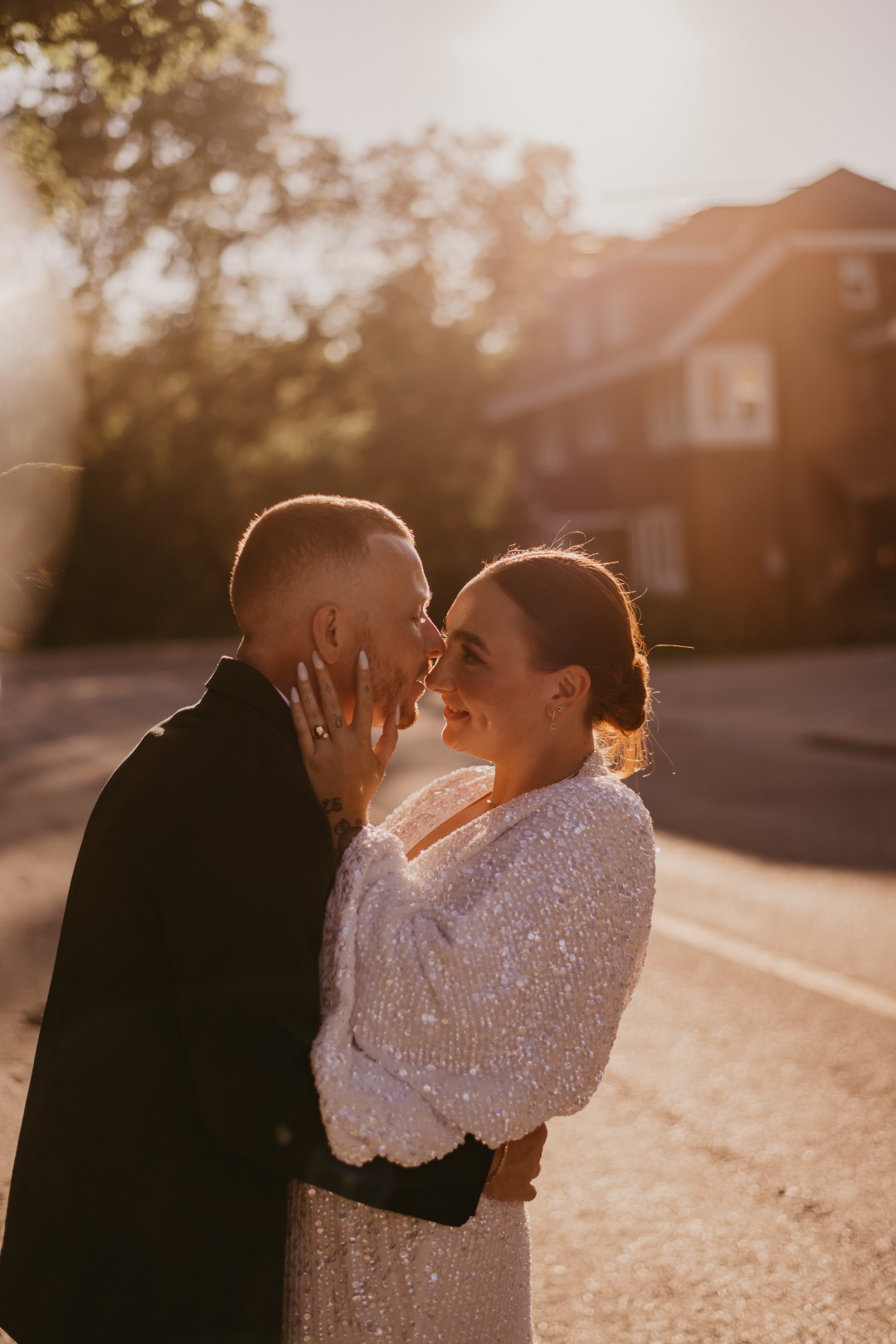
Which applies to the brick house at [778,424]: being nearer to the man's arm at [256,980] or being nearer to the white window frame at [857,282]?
the white window frame at [857,282]

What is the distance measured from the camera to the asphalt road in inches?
155

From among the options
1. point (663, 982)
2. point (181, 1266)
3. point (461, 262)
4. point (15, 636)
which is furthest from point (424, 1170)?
point (461, 262)

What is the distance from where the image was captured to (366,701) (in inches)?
87.4

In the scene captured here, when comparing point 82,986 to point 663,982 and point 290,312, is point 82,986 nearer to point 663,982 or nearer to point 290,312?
point 663,982

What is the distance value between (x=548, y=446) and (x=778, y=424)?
32.8 ft

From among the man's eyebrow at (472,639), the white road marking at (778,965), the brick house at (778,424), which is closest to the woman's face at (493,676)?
the man's eyebrow at (472,639)

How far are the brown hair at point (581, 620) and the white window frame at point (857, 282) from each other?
113 ft

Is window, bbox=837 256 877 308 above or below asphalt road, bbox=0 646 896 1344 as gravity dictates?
above

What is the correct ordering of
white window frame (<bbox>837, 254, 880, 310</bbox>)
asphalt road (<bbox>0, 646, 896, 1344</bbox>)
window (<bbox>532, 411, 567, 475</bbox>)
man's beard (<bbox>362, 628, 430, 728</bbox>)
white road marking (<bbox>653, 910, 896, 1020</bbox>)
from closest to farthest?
man's beard (<bbox>362, 628, 430, 728</bbox>)
asphalt road (<bbox>0, 646, 896, 1344</bbox>)
white road marking (<bbox>653, 910, 896, 1020</bbox>)
white window frame (<bbox>837, 254, 880, 310</bbox>)
window (<bbox>532, 411, 567, 475</bbox>)

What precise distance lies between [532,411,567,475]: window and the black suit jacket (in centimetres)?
3936

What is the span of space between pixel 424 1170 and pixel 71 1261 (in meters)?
0.56

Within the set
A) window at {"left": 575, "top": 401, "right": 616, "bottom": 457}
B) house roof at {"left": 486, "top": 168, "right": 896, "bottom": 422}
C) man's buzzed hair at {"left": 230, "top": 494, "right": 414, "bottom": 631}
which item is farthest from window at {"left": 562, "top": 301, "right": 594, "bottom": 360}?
man's buzzed hair at {"left": 230, "top": 494, "right": 414, "bottom": 631}

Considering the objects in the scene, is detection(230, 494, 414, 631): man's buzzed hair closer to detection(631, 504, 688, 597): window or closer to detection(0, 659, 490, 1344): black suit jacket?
detection(0, 659, 490, 1344): black suit jacket

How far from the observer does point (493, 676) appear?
8.08ft
